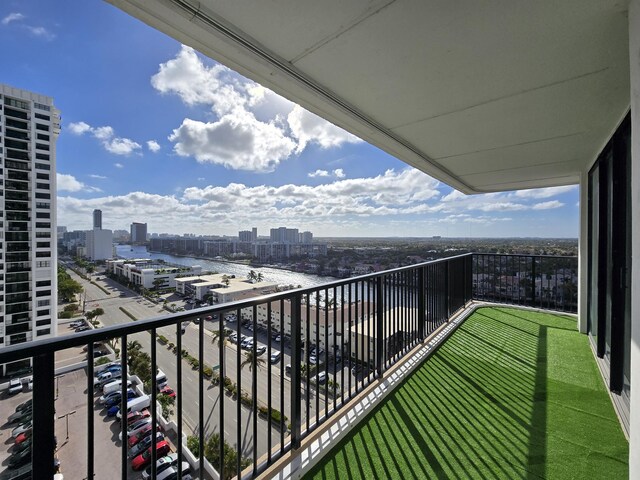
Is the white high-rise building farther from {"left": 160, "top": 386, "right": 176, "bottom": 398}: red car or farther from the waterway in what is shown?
{"left": 160, "top": 386, "right": 176, "bottom": 398}: red car

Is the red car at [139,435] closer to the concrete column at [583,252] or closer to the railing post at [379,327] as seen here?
the railing post at [379,327]

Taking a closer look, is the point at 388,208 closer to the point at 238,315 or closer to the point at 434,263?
the point at 434,263

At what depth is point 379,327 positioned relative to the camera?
252 centimetres

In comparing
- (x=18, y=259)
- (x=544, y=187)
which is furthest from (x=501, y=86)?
(x=18, y=259)

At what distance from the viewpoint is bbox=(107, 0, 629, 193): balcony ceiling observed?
133 cm

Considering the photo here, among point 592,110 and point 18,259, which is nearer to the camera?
point 592,110

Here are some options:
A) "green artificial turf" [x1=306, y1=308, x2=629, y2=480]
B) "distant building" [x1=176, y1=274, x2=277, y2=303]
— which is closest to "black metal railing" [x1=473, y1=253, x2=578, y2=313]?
"green artificial turf" [x1=306, y1=308, x2=629, y2=480]

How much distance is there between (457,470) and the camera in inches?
59.9

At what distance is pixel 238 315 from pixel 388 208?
27.0 metres

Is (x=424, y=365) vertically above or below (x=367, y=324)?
below

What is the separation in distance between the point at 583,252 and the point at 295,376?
13.8 ft

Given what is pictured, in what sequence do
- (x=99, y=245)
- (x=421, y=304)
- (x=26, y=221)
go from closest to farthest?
1. (x=421, y=304)
2. (x=26, y=221)
3. (x=99, y=245)

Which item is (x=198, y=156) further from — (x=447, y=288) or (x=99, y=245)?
(x=447, y=288)

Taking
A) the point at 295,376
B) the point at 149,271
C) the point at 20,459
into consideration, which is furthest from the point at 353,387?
the point at 149,271
